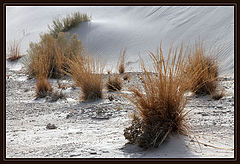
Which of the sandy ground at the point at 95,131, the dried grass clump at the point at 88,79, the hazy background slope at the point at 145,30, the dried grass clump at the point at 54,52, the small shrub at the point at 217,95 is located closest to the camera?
the sandy ground at the point at 95,131

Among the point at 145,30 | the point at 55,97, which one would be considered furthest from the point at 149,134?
the point at 145,30

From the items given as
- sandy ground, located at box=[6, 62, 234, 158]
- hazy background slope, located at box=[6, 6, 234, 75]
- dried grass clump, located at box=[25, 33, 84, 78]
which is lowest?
sandy ground, located at box=[6, 62, 234, 158]

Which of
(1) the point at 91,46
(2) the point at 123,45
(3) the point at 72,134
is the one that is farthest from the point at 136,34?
(3) the point at 72,134

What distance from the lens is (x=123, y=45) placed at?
35.3 ft

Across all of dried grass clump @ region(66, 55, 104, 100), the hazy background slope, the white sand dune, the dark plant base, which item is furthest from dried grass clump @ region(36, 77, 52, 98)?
the dark plant base

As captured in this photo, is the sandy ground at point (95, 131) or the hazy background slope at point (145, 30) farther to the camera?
the hazy background slope at point (145, 30)

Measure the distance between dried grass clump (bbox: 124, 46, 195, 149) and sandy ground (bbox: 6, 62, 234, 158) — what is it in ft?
0.32

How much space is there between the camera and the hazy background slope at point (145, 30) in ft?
31.4

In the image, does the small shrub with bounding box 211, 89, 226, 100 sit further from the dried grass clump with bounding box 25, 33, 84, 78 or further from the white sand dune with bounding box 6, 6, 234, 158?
the dried grass clump with bounding box 25, 33, 84, 78

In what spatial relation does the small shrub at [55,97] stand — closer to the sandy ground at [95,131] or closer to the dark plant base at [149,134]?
the sandy ground at [95,131]

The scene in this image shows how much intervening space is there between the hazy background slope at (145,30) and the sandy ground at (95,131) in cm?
359

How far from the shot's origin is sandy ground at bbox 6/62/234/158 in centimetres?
263

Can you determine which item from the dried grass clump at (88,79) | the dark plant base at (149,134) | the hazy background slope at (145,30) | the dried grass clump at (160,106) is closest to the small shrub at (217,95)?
the dried grass clump at (88,79)

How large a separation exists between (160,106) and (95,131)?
1036 mm
